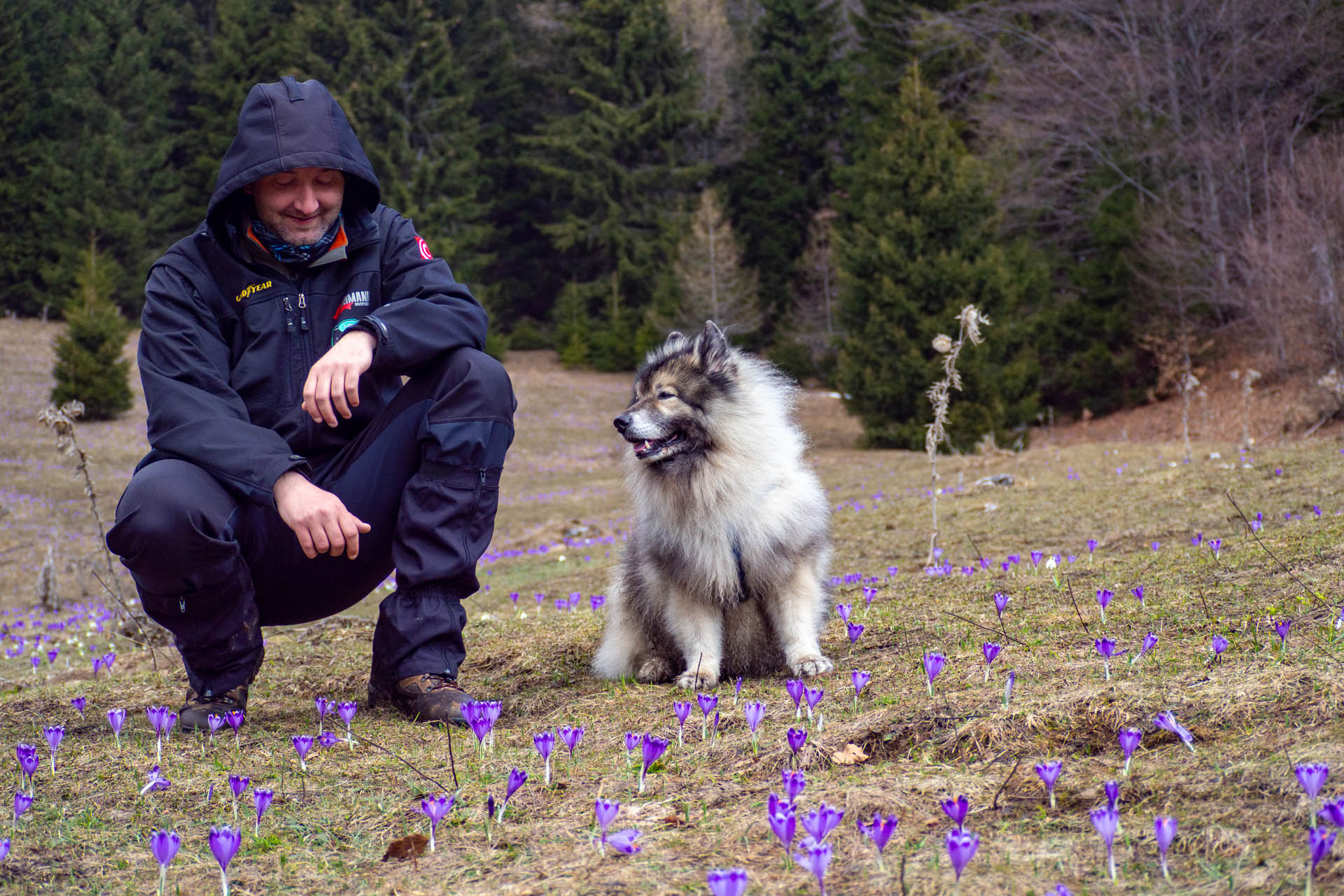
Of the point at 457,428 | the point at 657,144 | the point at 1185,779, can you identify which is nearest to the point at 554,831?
the point at 1185,779

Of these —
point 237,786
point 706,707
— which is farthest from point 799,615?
point 237,786

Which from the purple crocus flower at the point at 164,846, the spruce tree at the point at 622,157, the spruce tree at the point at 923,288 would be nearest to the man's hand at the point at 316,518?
the purple crocus flower at the point at 164,846

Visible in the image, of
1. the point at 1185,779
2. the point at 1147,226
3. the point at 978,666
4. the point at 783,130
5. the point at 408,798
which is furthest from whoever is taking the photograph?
the point at 783,130

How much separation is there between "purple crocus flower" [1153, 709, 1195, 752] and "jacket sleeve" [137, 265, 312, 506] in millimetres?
2663

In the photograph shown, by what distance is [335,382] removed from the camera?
369 centimetres

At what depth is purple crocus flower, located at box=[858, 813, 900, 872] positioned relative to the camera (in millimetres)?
1954

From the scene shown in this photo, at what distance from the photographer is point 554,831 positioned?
2.51 metres

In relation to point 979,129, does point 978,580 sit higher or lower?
lower

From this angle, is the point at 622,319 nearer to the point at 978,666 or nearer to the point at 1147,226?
the point at 1147,226

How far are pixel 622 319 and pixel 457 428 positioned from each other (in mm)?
37357

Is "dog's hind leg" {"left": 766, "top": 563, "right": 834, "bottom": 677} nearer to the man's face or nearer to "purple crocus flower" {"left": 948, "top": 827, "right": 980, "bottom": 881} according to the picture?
the man's face

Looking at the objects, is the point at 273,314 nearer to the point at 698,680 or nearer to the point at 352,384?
the point at 352,384

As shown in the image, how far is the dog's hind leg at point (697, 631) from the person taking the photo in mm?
4234

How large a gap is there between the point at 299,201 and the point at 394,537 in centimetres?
126
